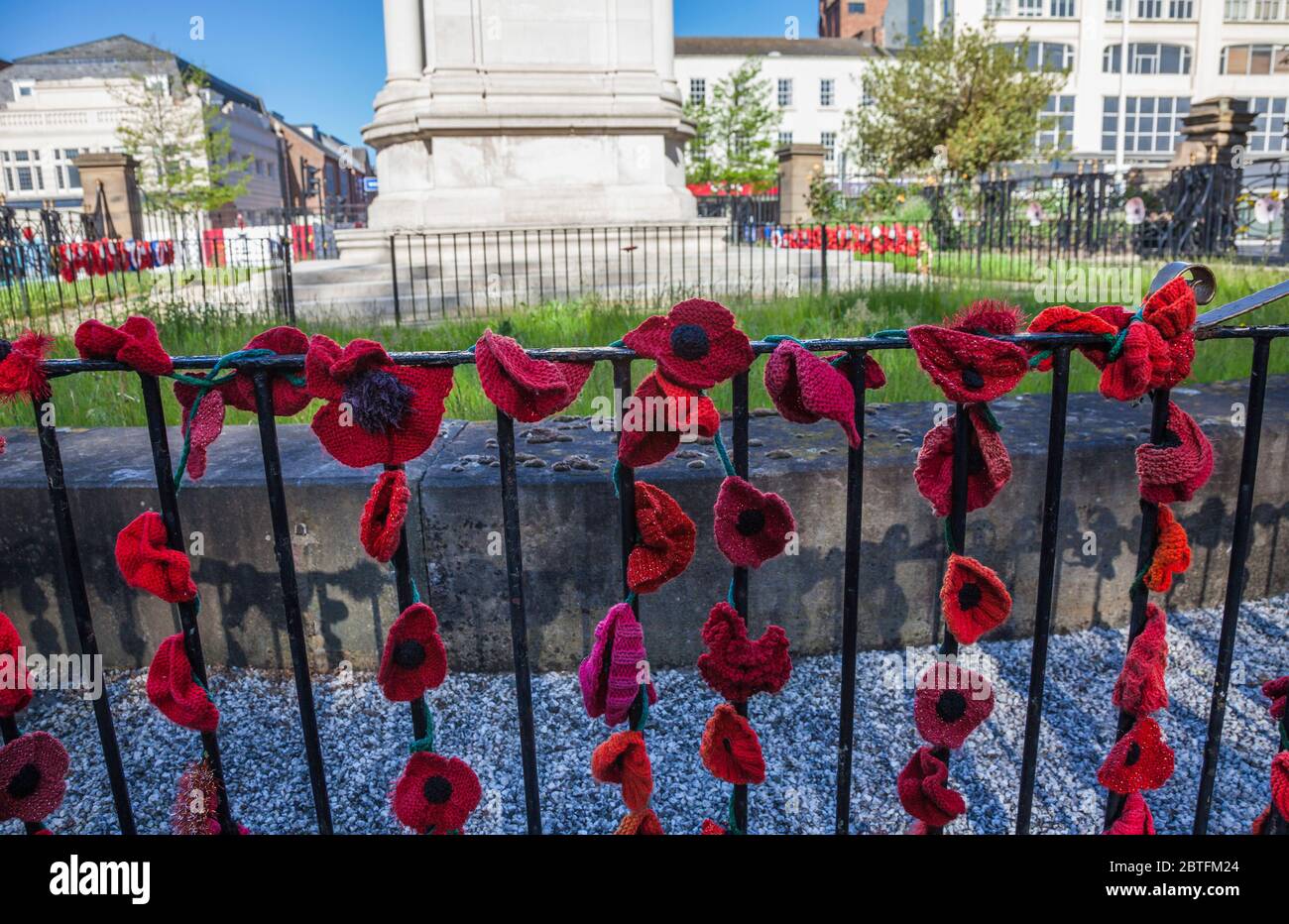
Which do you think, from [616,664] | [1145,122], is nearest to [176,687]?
[616,664]

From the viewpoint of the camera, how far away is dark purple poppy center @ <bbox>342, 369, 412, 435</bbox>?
1480 millimetres

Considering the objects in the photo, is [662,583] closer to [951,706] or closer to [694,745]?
[951,706]

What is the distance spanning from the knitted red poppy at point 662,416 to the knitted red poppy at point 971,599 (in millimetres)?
522

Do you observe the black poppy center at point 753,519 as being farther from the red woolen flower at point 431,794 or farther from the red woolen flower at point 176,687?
the red woolen flower at point 176,687

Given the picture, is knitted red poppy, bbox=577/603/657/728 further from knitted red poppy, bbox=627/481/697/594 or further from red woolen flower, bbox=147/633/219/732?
red woolen flower, bbox=147/633/219/732

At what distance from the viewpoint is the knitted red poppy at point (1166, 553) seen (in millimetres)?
1801

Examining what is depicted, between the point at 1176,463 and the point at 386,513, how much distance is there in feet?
4.76

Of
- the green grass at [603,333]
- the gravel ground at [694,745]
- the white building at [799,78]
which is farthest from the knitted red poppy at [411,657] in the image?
the white building at [799,78]

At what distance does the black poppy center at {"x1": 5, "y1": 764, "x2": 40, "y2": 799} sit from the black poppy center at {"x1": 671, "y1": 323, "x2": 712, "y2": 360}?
1.47m

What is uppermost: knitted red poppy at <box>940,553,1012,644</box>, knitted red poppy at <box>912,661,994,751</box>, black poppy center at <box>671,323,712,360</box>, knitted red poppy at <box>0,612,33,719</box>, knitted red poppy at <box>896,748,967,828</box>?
black poppy center at <box>671,323,712,360</box>

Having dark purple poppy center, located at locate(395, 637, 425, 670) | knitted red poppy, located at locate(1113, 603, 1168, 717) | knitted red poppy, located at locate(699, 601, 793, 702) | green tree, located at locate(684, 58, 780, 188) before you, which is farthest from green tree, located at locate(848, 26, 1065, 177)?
dark purple poppy center, located at locate(395, 637, 425, 670)

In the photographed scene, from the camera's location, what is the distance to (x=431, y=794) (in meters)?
1.76
